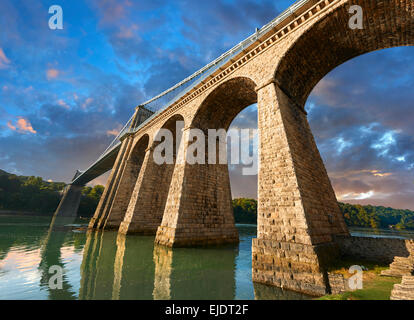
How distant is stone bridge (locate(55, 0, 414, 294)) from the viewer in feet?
19.8

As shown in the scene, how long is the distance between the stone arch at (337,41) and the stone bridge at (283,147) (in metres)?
0.04

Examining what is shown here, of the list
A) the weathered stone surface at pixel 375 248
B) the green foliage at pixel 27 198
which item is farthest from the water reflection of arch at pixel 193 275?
the green foliage at pixel 27 198

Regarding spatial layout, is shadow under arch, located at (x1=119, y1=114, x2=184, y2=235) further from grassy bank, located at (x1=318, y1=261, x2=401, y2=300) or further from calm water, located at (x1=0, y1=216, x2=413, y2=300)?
grassy bank, located at (x1=318, y1=261, x2=401, y2=300)

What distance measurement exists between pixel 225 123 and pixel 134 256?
11.5m

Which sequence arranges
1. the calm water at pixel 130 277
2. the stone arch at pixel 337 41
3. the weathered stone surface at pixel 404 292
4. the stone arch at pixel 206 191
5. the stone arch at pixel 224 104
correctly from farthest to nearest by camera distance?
the stone arch at pixel 224 104 → the stone arch at pixel 206 191 → the stone arch at pixel 337 41 → the calm water at pixel 130 277 → the weathered stone surface at pixel 404 292

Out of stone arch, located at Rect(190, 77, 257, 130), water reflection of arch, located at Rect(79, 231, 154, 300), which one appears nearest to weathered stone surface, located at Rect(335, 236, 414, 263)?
water reflection of arch, located at Rect(79, 231, 154, 300)

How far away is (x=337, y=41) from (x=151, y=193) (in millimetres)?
17106

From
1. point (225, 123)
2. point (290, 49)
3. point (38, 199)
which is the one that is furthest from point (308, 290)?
point (38, 199)

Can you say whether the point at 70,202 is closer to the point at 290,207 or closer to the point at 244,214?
the point at 244,214

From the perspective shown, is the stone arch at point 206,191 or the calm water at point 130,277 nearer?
the calm water at point 130,277

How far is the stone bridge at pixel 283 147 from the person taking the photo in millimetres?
6023

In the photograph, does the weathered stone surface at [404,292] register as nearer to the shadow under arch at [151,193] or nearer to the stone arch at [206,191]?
the stone arch at [206,191]

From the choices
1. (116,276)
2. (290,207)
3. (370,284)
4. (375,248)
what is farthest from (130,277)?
(375,248)

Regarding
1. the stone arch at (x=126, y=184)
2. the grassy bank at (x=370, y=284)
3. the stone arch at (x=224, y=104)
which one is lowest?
the grassy bank at (x=370, y=284)
